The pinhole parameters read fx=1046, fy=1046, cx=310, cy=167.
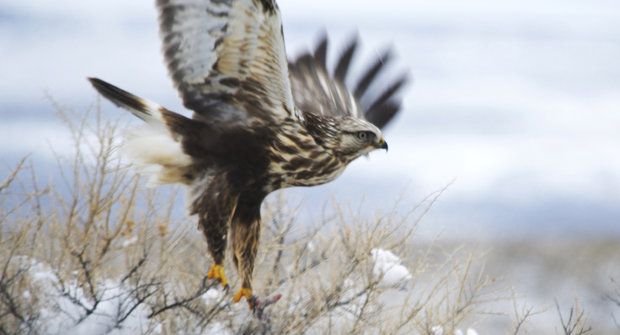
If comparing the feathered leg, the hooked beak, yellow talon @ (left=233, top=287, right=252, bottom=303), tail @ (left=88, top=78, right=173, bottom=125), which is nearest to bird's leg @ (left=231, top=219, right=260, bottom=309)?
yellow talon @ (left=233, top=287, right=252, bottom=303)

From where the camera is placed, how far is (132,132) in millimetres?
6160

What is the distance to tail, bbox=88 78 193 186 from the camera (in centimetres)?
609

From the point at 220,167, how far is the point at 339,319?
119cm

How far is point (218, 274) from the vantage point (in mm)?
5922

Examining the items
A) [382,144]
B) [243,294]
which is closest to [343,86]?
[382,144]

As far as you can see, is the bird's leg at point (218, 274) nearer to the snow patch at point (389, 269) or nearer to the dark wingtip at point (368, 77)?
the snow patch at point (389, 269)

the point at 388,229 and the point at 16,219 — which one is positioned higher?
the point at 16,219

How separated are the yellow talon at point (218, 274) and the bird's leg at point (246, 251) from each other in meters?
0.11

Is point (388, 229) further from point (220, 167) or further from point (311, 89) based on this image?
point (311, 89)

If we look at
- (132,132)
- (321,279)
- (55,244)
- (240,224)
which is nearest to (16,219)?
(55,244)

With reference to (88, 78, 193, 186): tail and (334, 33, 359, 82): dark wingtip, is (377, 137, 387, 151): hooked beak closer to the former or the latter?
(88, 78, 193, 186): tail

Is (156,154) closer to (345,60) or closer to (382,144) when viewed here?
(382,144)

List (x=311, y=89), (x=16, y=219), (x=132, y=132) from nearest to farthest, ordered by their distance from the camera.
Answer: (x=16, y=219)
(x=132, y=132)
(x=311, y=89)

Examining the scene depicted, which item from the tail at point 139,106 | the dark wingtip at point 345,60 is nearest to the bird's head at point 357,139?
the tail at point 139,106
